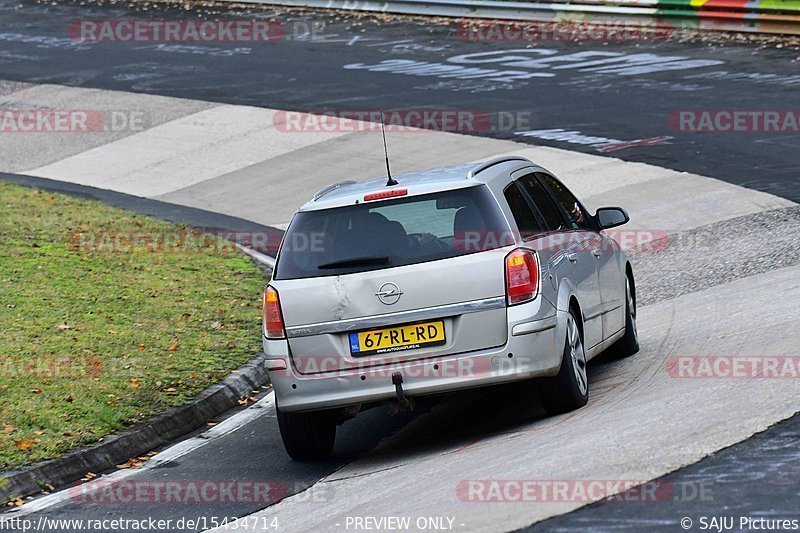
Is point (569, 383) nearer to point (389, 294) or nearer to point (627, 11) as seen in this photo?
point (389, 294)

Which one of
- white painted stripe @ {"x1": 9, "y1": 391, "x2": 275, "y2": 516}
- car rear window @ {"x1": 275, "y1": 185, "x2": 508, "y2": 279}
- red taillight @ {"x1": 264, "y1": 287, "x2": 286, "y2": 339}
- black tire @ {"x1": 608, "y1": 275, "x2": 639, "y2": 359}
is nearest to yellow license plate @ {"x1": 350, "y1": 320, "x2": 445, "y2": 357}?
car rear window @ {"x1": 275, "y1": 185, "x2": 508, "y2": 279}

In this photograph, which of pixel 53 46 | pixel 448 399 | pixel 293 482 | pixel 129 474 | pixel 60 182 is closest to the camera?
pixel 293 482

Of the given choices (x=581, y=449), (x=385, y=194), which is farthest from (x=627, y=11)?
Result: (x=581, y=449)

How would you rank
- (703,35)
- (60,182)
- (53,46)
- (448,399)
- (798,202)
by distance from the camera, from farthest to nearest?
(53,46), (703,35), (60,182), (798,202), (448,399)

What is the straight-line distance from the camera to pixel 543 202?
9227 mm

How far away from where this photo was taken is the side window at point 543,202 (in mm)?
9023

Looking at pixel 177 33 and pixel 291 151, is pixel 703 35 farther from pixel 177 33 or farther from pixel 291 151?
pixel 177 33

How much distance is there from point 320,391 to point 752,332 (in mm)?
3483

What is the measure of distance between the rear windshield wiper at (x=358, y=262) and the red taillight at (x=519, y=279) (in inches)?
29.3

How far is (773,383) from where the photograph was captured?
26.4 feet

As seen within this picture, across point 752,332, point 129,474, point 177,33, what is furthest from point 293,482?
point 177,33

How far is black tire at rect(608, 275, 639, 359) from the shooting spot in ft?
33.2

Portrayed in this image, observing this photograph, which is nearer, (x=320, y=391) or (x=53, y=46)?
(x=320, y=391)

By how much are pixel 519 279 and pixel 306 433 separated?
167 cm
